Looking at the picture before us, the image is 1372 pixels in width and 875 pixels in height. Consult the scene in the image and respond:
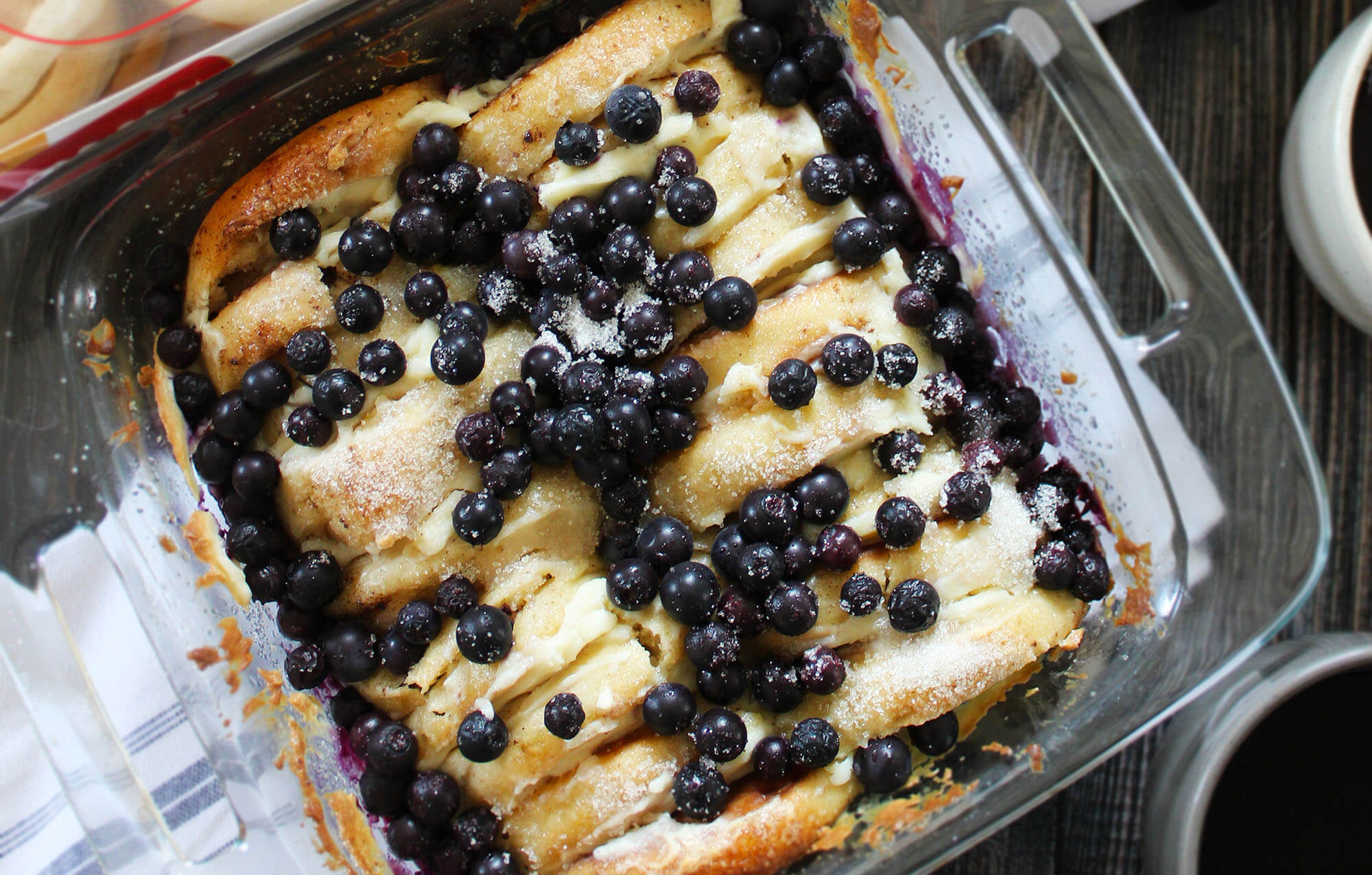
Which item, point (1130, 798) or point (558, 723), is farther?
point (1130, 798)

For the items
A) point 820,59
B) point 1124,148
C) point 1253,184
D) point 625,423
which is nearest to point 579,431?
point 625,423

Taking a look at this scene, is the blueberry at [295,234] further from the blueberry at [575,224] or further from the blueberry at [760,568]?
the blueberry at [760,568]

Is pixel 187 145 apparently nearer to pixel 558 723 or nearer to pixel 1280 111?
pixel 558 723

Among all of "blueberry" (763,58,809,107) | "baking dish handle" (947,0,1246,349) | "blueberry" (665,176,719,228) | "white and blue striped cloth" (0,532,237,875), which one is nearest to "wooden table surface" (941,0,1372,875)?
"baking dish handle" (947,0,1246,349)

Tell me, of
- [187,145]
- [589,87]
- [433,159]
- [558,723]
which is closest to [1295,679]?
[558,723]

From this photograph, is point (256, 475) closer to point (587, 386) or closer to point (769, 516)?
point (587, 386)

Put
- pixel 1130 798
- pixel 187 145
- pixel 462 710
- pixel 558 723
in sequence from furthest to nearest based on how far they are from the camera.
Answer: pixel 1130 798
pixel 187 145
pixel 462 710
pixel 558 723

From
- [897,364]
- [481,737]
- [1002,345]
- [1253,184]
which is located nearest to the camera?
[481,737]
